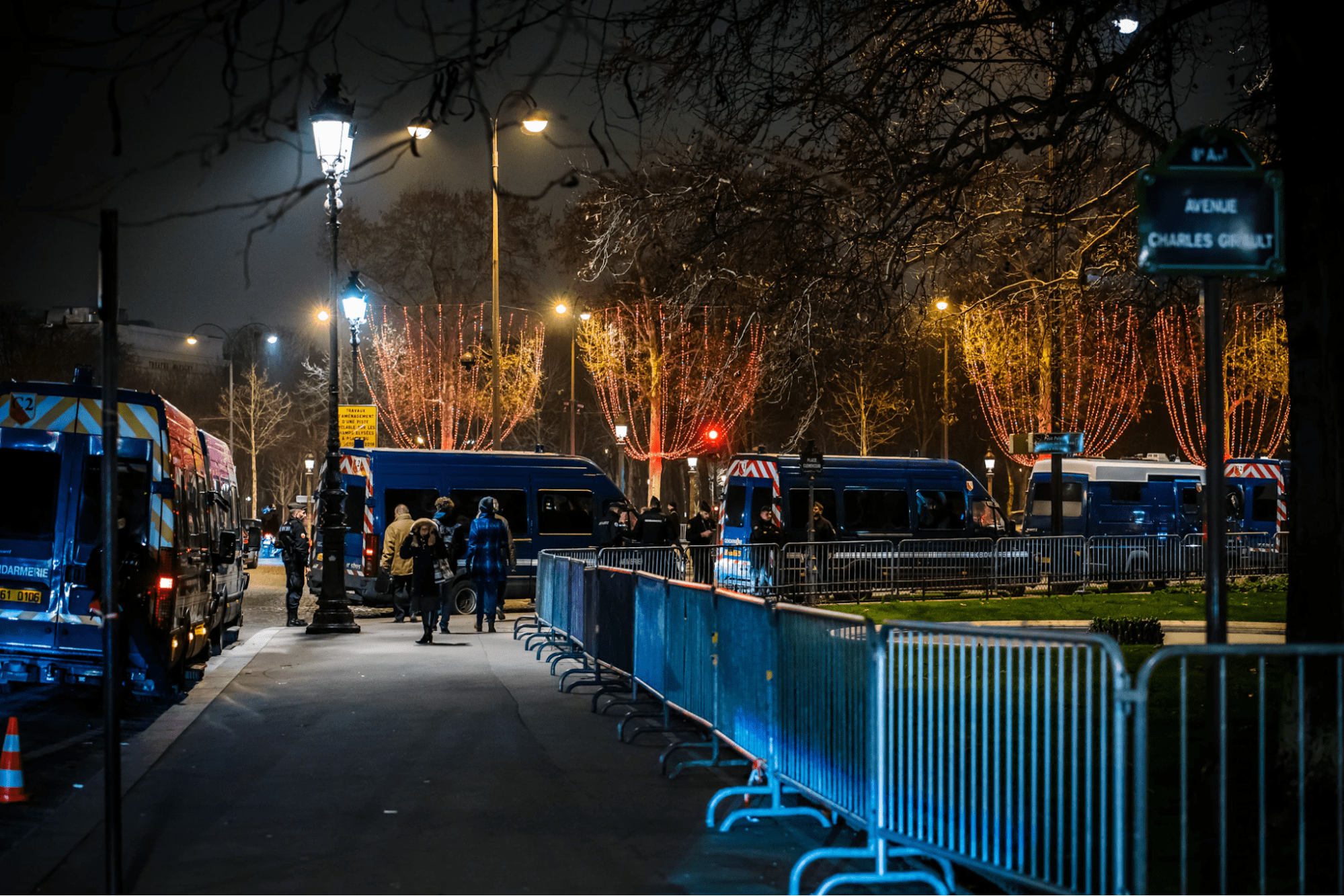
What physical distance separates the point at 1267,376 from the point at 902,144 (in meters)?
33.1

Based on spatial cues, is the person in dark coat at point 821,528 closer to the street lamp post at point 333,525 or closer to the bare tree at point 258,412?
the street lamp post at point 333,525

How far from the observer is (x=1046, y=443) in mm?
24422

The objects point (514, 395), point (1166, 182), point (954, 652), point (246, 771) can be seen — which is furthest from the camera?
point (514, 395)

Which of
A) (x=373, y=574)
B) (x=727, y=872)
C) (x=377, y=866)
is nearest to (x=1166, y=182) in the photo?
(x=727, y=872)

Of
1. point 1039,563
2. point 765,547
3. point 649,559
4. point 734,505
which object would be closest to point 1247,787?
point 649,559

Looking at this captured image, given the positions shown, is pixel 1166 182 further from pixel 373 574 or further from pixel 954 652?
pixel 373 574

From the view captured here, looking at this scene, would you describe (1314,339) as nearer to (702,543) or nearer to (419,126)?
(419,126)

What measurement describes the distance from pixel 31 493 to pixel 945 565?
19.0 meters

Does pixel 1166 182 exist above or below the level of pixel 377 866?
above

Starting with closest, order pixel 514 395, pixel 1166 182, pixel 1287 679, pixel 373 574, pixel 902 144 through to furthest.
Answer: pixel 1166 182, pixel 1287 679, pixel 902 144, pixel 373 574, pixel 514 395

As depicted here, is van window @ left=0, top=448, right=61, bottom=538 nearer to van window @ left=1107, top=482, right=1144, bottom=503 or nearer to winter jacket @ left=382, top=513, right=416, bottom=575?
winter jacket @ left=382, top=513, right=416, bottom=575

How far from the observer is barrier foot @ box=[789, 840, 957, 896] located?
6.07 m

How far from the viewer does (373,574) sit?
2398cm

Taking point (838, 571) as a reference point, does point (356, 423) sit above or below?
above
